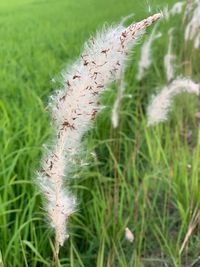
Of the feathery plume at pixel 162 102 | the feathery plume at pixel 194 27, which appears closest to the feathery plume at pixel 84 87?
the feathery plume at pixel 162 102

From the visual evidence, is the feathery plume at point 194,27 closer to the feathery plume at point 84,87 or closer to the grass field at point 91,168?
the grass field at point 91,168

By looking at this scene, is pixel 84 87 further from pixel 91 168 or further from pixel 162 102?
pixel 91 168

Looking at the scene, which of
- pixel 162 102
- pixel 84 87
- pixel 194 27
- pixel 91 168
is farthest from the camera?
pixel 91 168

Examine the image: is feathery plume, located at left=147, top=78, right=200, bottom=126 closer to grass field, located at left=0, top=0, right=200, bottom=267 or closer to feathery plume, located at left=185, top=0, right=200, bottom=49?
grass field, located at left=0, top=0, right=200, bottom=267

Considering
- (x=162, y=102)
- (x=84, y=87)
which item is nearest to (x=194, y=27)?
(x=162, y=102)

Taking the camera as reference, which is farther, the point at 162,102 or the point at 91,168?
the point at 91,168

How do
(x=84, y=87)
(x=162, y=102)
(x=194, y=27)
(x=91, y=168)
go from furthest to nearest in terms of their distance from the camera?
(x=91, y=168)
(x=194, y=27)
(x=162, y=102)
(x=84, y=87)

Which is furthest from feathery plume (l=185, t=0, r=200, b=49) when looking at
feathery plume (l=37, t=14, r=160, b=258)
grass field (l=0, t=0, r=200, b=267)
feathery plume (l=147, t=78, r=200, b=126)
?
feathery plume (l=37, t=14, r=160, b=258)
